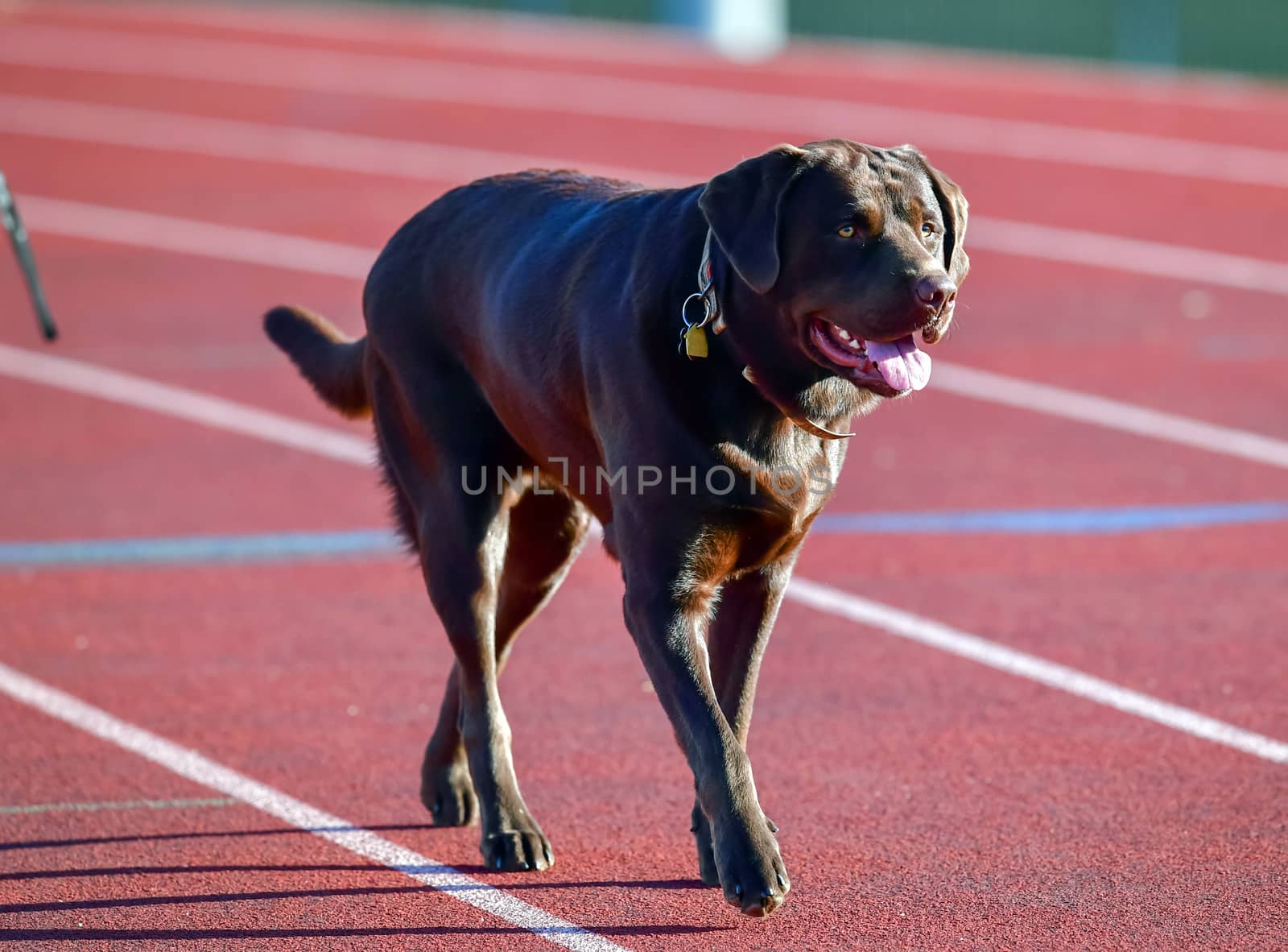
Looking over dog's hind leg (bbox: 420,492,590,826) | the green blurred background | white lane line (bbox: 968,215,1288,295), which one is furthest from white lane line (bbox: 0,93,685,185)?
dog's hind leg (bbox: 420,492,590,826)

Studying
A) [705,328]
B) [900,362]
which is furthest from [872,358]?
[705,328]

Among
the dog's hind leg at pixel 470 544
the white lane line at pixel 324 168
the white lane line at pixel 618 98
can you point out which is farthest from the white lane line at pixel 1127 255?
the dog's hind leg at pixel 470 544

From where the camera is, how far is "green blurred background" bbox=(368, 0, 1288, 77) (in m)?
23.8

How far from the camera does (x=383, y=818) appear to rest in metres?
5.15

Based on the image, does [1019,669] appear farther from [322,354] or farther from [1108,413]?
[1108,413]

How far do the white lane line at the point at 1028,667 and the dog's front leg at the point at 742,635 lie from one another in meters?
1.85

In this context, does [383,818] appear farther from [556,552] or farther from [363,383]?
[363,383]

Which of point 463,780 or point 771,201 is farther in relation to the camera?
point 463,780

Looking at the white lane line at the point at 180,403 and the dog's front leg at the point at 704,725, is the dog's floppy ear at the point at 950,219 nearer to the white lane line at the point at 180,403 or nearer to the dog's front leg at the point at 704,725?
the dog's front leg at the point at 704,725

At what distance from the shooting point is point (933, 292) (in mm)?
3875

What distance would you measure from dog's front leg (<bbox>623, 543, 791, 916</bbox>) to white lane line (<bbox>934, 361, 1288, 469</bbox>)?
565 centimetres

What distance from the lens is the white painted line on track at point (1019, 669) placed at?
5.66 m

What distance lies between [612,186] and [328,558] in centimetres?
325

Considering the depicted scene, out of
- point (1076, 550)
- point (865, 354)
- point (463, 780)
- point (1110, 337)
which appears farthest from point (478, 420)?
point (1110, 337)
